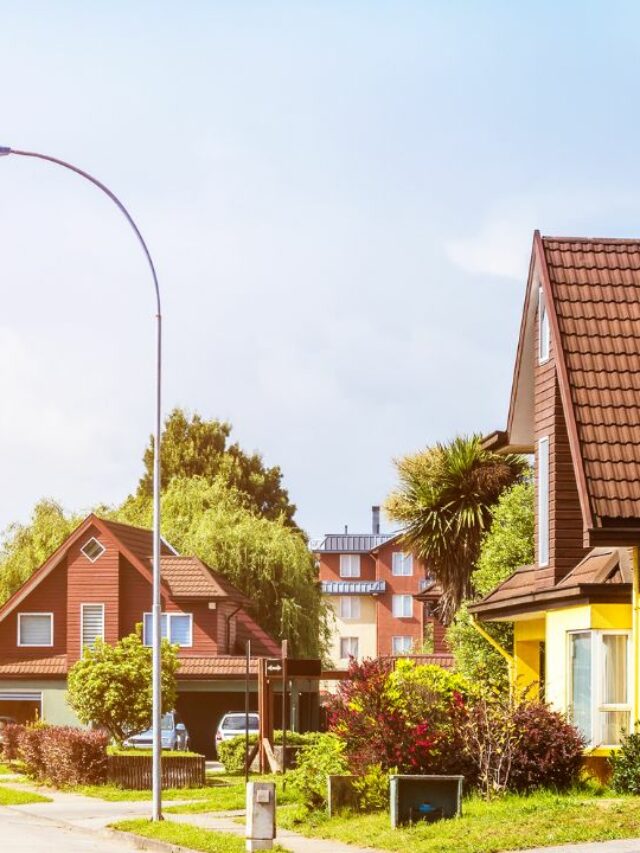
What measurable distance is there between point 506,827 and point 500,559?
2046 cm

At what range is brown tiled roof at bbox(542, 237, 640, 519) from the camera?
987 inches

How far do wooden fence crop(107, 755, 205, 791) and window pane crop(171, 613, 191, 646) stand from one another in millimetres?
27400

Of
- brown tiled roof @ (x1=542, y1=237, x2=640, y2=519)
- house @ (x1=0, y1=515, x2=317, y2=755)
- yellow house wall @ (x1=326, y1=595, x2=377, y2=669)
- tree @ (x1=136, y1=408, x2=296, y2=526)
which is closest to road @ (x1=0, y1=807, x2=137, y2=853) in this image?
brown tiled roof @ (x1=542, y1=237, x2=640, y2=519)

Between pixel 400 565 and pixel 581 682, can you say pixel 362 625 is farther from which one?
pixel 581 682

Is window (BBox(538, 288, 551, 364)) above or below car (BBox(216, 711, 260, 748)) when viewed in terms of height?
above

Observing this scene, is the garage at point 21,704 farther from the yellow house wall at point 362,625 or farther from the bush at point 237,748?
the yellow house wall at point 362,625

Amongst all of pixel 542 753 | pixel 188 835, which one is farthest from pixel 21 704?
pixel 542 753

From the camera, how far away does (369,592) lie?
115m

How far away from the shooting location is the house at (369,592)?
11238cm

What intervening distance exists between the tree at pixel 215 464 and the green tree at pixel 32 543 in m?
17.2

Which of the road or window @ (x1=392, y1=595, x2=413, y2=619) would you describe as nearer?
the road

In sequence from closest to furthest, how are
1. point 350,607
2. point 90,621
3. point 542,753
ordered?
point 542,753
point 90,621
point 350,607

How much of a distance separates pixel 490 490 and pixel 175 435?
54.8 metres

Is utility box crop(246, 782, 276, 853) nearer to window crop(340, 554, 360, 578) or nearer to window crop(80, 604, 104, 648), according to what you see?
window crop(80, 604, 104, 648)
